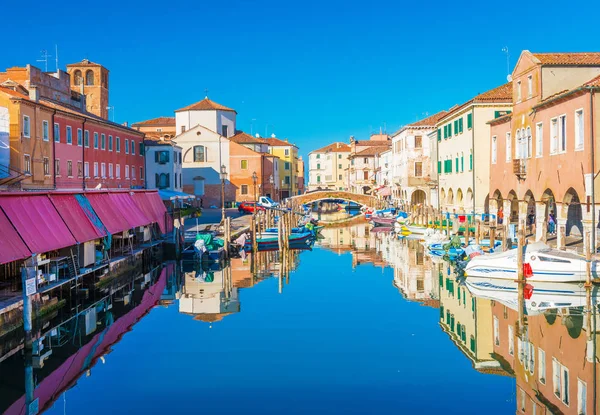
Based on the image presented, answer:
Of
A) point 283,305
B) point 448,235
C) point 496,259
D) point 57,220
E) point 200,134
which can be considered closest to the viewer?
point 57,220

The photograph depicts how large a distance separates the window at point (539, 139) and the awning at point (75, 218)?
1913cm

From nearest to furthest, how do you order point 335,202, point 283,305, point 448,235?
point 283,305, point 448,235, point 335,202

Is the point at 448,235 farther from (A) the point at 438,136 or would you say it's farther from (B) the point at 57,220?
(B) the point at 57,220

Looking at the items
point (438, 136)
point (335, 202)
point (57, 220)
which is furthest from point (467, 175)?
point (335, 202)

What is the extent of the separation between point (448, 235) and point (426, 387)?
84.2 feet

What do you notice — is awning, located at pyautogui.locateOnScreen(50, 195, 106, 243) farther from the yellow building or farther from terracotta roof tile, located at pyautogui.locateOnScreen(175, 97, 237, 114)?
the yellow building

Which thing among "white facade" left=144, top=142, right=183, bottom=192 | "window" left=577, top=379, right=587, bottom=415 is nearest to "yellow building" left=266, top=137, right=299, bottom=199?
"white facade" left=144, top=142, right=183, bottom=192

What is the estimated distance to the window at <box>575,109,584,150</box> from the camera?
2572 centimetres

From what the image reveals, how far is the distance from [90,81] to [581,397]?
210 feet

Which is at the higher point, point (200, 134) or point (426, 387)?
point (200, 134)

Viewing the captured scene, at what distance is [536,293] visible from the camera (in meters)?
23.2

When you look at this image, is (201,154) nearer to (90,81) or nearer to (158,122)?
(90,81)

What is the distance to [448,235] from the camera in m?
38.9

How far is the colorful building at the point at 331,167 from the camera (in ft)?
398
